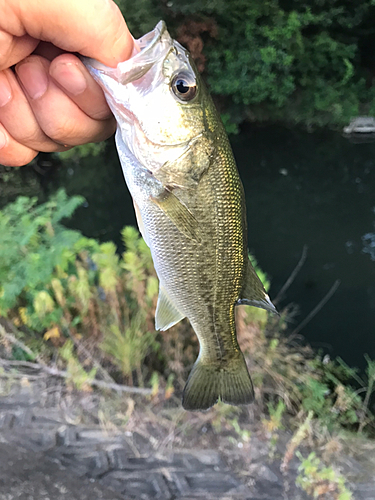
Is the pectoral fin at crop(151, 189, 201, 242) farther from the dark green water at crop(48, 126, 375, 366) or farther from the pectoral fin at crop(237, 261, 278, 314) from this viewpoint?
the dark green water at crop(48, 126, 375, 366)

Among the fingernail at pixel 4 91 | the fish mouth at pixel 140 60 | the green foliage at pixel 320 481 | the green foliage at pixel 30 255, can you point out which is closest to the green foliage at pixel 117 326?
the green foliage at pixel 30 255

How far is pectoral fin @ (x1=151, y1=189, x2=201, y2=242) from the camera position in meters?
1.13

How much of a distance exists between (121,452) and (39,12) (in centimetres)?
215

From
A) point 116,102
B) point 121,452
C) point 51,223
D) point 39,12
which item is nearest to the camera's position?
point 39,12

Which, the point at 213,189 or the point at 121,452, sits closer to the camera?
the point at 213,189

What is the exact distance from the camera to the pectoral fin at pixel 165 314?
137cm

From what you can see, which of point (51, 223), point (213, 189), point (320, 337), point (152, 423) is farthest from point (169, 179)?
point (320, 337)

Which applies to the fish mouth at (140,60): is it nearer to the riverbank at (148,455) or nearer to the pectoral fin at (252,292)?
the pectoral fin at (252,292)

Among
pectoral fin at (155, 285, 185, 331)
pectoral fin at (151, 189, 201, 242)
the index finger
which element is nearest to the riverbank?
pectoral fin at (155, 285, 185, 331)

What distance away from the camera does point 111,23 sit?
0.92 metres

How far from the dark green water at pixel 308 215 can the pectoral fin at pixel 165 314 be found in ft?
9.87

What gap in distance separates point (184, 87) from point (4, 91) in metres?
0.58

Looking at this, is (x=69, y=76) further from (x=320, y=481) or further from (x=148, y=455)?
(x=320, y=481)

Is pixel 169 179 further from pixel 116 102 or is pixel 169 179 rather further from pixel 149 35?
pixel 149 35
